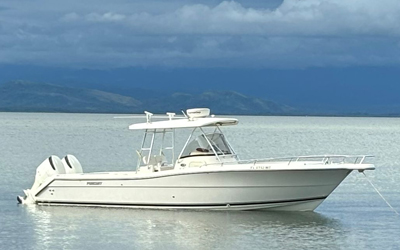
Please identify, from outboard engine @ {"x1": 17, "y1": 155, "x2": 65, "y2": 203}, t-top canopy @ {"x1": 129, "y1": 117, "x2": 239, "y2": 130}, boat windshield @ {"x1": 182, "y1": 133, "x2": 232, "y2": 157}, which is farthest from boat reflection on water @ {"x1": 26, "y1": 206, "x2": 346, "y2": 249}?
t-top canopy @ {"x1": 129, "y1": 117, "x2": 239, "y2": 130}

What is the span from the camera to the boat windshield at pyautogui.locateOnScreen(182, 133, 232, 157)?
101 feet

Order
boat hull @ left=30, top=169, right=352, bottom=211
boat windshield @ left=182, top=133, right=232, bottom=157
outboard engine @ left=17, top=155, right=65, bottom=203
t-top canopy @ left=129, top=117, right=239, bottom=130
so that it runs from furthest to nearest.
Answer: outboard engine @ left=17, top=155, right=65, bottom=203 < boat windshield @ left=182, top=133, right=232, bottom=157 < t-top canopy @ left=129, top=117, right=239, bottom=130 < boat hull @ left=30, top=169, right=352, bottom=211

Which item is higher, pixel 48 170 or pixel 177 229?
pixel 48 170

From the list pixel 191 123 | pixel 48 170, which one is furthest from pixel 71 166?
pixel 191 123

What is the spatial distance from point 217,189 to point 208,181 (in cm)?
45

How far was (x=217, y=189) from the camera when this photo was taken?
30.4 m

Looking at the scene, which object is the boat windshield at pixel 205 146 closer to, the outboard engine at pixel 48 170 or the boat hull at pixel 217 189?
the boat hull at pixel 217 189

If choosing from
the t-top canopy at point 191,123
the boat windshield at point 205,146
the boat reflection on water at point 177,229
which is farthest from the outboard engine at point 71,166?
the boat windshield at point 205,146

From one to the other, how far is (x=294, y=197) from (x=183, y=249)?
5843 millimetres

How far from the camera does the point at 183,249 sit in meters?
25.8

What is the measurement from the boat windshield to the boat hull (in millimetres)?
1108

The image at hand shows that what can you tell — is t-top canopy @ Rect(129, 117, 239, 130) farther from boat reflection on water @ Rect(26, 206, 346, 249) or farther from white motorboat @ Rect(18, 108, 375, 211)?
boat reflection on water @ Rect(26, 206, 346, 249)

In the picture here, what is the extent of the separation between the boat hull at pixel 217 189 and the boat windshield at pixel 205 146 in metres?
1.11

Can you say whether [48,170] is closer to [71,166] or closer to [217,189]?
[71,166]
